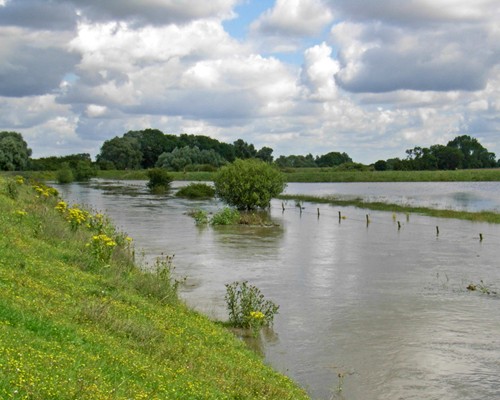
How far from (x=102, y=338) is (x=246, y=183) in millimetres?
51562

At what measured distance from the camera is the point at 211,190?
92.7m

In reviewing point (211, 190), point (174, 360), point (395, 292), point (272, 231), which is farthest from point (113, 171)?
point (174, 360)

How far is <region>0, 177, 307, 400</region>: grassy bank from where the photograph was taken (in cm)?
801

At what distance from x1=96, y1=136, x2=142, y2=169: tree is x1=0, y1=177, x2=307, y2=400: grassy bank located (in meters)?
170

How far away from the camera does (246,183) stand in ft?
203

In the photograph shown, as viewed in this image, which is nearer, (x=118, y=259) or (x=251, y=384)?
(x=251, y=384)

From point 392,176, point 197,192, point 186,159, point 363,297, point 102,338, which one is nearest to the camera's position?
point 102,338

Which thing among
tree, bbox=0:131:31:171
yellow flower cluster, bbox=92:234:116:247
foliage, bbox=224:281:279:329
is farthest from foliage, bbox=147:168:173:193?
foliage, bbox=224:281:279:329

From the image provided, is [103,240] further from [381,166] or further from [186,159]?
[381,166]

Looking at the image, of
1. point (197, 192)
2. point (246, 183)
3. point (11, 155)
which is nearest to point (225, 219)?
point (246, 183)

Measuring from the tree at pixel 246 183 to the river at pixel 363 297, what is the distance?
14.4 m

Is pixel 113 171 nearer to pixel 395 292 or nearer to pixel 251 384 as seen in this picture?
pixel 395 292

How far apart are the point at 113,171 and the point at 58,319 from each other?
168m

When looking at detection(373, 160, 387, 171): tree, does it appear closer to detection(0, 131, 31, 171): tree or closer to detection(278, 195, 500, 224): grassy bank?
detection(0, 131, 31, 171): tree
